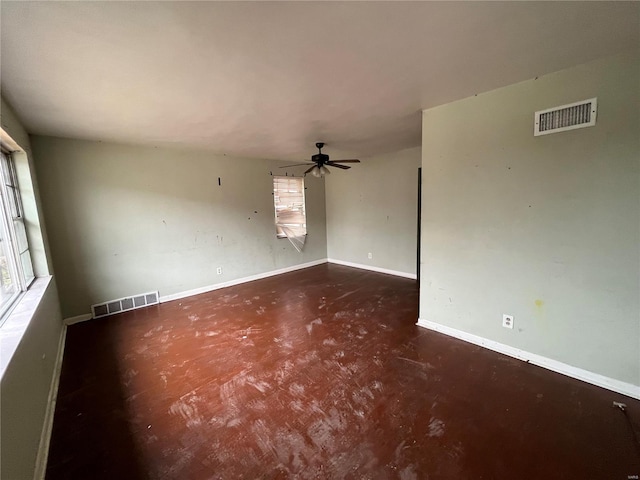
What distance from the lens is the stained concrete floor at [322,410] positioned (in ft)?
4.70

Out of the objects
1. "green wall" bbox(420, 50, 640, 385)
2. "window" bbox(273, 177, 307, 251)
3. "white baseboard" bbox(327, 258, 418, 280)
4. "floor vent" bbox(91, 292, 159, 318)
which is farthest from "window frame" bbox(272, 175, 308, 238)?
"green wall" bbox(420, 50, 640, 385)

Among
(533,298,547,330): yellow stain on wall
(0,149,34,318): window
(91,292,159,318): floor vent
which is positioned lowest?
(91,292,159,318): floor vent

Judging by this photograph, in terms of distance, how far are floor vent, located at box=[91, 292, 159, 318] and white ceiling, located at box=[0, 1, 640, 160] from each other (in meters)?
2.23

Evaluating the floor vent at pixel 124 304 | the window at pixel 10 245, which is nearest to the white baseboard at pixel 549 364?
the window at pixel 10 245

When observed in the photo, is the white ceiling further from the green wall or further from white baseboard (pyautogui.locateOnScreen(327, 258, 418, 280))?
white baseboard (pyautogui.locateOnScreen(327, 258, 418, 280))

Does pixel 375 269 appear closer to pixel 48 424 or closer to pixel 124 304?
pixel 124 304

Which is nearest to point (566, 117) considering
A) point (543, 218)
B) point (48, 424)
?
point (543, 218)

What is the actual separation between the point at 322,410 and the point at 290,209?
4193mm

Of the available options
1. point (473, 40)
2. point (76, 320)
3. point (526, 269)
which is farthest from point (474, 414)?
point (76, 320)

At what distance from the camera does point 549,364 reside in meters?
2.19

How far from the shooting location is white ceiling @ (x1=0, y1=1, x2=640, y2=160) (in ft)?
4.11

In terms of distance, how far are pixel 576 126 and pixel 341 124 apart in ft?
6.58

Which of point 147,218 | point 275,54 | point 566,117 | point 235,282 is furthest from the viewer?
point 235,282

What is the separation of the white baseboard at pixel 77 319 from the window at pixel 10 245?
1.08m
